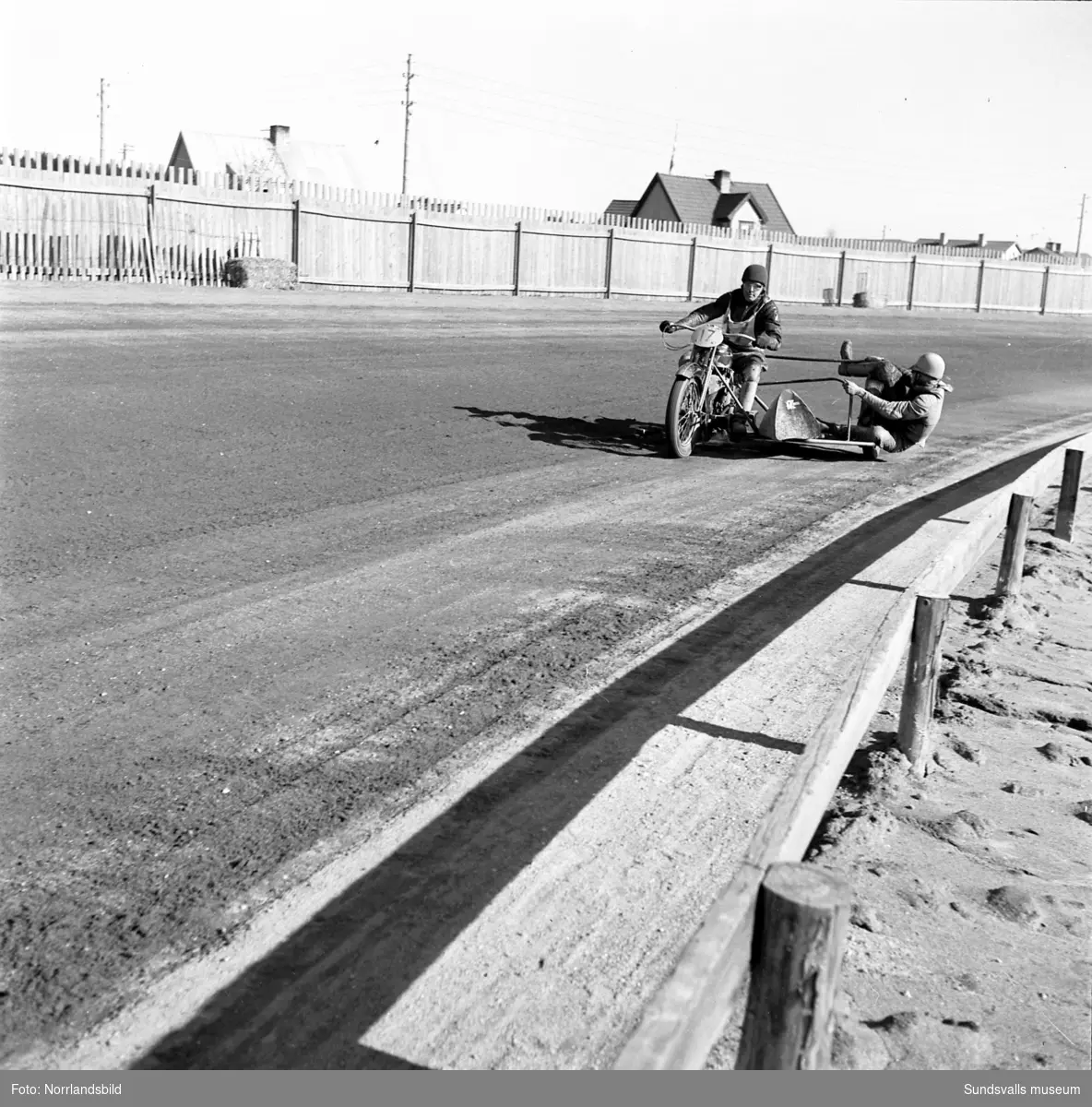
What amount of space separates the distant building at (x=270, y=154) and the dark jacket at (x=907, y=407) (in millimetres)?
51593

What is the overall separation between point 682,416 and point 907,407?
7.64 feet

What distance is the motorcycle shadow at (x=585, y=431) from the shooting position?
1345cm

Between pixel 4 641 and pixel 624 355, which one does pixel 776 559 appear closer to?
pixel 4 641

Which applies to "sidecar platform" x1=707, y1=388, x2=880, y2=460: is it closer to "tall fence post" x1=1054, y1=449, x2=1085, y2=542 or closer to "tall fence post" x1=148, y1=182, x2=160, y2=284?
"tall fence post" x1=1054, y1=449, x2=1085, y2=542

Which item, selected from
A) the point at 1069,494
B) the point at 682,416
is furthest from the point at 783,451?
the point at 1069,494

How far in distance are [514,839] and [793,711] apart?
1884 millimetres

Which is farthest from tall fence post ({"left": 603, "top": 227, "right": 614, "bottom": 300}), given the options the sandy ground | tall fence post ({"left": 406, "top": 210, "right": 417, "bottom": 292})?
the sandy ground

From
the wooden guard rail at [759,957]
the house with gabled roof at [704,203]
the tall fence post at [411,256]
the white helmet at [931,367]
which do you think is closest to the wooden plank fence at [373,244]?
the tall fence post at [411,256]

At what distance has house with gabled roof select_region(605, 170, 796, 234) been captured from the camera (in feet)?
242

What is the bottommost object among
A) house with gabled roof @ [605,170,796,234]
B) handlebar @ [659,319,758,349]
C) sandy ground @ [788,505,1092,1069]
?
sandy ground @ [788,505,1092,1069]

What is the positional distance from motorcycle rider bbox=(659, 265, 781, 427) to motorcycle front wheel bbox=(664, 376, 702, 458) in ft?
1.77

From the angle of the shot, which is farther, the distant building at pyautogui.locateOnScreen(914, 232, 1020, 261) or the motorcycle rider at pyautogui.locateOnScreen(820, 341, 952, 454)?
the distant building at pyautogui.locateOnScreen(914, 232, 1020, 261)
